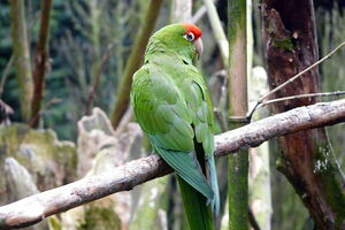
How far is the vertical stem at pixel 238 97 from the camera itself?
1.49 m

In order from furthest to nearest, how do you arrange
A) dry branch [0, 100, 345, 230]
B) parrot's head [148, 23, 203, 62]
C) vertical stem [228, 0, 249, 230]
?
parrot's head [148, 23, 203, 62] < vertical stem [228, 0, 249, 230] < dry branch [0, 100, 345, 230]

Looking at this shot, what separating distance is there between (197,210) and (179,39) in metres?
0.50

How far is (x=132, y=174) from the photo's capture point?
1258 millimetres

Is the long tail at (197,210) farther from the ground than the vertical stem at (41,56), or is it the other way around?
the vertical stem at (41,56)

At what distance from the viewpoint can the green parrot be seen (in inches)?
56.5

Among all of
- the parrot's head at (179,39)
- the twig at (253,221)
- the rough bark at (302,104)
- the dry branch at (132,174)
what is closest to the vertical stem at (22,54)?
the parrot's head at (179,39)

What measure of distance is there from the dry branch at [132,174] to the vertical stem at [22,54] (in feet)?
5.36

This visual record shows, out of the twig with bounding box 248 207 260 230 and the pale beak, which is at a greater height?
the pale beak

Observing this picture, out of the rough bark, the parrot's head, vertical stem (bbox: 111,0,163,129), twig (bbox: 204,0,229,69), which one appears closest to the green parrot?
the parrot's head

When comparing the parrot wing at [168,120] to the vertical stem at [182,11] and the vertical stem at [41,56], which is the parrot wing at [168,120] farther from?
the vertical stem at [41,56]

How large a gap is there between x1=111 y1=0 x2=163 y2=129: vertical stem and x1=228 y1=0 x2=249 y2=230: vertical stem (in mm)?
1079

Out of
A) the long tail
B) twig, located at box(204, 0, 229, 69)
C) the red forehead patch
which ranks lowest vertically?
the long tail

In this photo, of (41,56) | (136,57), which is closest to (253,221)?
(136,57)

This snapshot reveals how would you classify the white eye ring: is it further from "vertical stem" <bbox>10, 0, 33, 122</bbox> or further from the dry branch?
"vertical stem" <bbox>10, 0, 33, 122</bbox>
